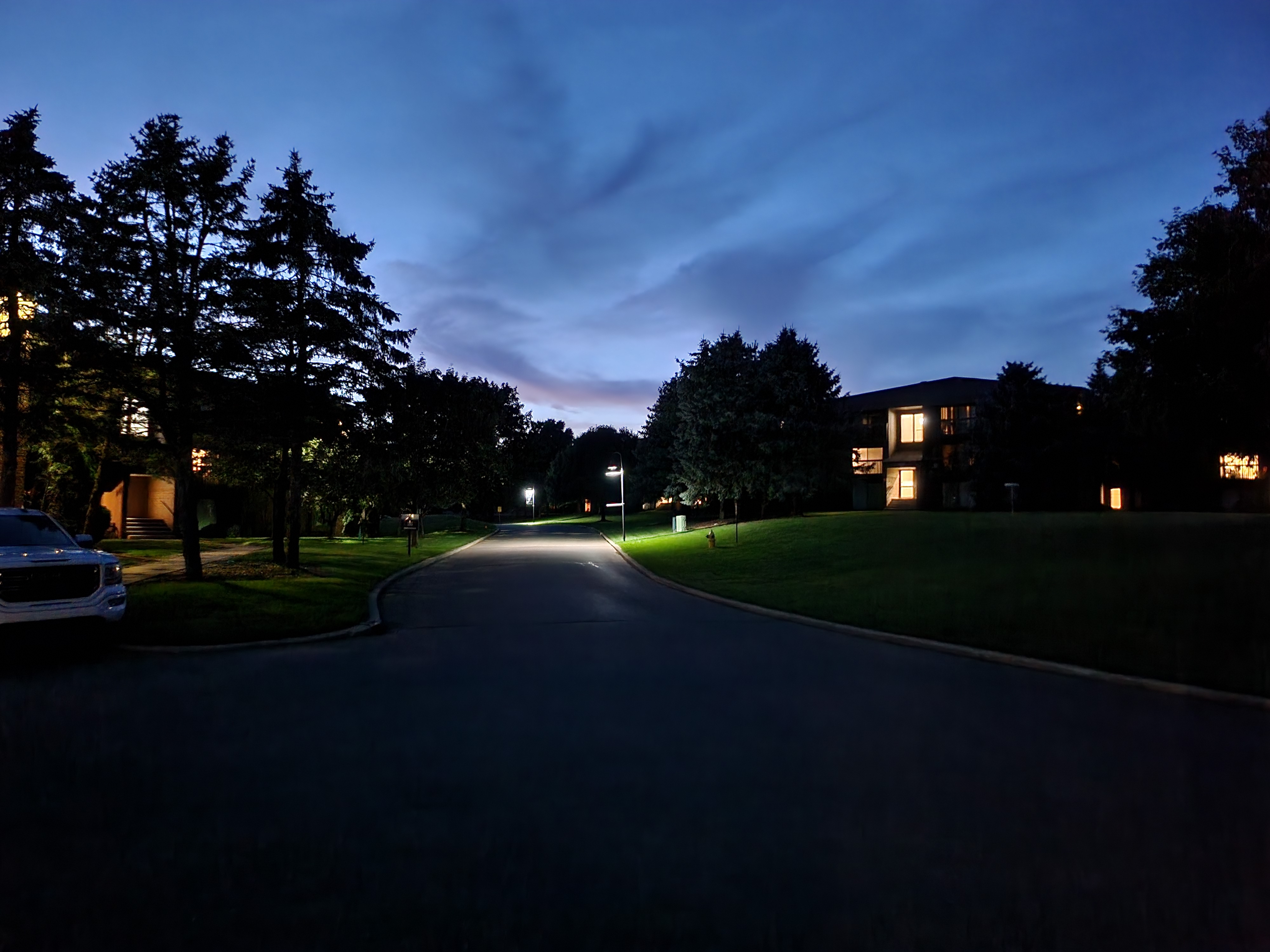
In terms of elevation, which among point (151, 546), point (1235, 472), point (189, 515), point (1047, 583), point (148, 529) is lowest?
point (1047, 583)

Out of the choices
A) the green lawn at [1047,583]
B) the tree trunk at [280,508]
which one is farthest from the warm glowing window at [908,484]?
the tree trunk at [280,508]

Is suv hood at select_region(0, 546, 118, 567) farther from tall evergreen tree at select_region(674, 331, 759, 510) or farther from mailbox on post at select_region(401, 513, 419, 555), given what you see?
tall evergreen tree at select_region(674, 331, 759, 510)

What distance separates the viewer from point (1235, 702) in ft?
28.1

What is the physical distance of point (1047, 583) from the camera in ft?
56.0

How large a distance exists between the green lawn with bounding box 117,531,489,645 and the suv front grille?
1.14 meters

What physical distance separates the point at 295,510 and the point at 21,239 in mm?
8446

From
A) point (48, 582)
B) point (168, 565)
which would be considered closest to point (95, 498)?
point (168, 565)

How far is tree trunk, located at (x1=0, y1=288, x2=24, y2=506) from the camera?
17.4 metres

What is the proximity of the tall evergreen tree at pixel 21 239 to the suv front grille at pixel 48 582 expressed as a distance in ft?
29.1

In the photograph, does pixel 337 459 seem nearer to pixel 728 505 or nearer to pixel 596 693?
pixel 596 693

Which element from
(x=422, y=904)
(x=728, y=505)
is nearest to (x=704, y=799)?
(x=422, y=904)

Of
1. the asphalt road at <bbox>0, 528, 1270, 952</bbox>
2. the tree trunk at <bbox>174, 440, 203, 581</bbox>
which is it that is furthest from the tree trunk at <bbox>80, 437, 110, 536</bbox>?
the asphalt road at <bbox>0, 528, 1270, 952</bbox>

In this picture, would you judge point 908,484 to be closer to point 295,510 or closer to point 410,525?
point 410,525

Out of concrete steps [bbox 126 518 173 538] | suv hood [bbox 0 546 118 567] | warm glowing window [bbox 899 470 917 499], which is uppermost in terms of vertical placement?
warm glowing window [bbox 899 470 917 499]
